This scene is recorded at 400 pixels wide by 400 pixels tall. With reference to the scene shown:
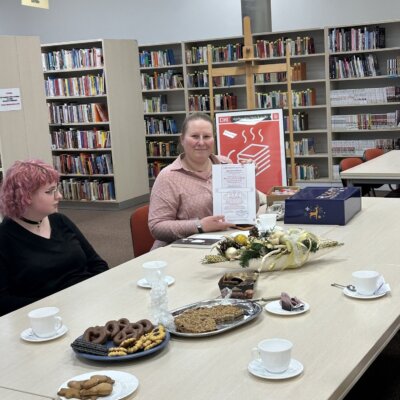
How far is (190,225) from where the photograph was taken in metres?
3.24

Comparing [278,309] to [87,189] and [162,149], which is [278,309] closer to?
[87,189]

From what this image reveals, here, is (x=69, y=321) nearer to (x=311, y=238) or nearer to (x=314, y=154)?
(x=311, y=238)

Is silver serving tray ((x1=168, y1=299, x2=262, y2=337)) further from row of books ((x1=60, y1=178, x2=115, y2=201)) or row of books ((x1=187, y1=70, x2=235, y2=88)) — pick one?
row of books ((x1=187, y1=70, x2=235, y2=88))

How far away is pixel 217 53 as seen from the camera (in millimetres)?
8664

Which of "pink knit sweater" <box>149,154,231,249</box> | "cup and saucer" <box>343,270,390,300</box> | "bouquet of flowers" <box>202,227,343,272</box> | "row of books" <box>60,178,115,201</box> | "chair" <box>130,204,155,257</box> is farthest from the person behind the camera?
"row of books" <box>60,178,115,201</box>

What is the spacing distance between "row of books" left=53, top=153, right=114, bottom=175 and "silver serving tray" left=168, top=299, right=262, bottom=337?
637 cm

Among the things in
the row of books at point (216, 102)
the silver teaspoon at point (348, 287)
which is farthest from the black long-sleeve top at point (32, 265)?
the row of books at point (216, 102)

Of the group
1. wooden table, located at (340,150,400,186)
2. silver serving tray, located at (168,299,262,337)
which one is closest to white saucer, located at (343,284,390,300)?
silver serving tray, located at (168,299,262,337)

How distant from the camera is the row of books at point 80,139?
8336 mm

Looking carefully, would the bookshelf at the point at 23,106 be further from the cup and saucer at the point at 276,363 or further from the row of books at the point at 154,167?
the cup and saucer at the point at 276,363

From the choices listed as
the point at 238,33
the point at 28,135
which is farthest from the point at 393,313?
the point at 238,33

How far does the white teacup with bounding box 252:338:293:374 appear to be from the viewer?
5.10 ft

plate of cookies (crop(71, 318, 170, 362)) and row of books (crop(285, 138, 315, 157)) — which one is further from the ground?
plate of cookies (crop(71, 318, 170, 362))

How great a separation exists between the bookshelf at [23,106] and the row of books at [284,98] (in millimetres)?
3004
